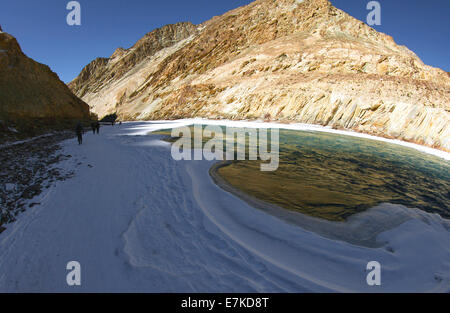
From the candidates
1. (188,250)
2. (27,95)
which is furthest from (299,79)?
(188,250)

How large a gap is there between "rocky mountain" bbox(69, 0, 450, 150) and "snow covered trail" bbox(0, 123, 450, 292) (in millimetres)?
21106

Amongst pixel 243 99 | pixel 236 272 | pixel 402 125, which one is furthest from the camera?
pixel 243 99

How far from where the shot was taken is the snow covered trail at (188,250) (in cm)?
239

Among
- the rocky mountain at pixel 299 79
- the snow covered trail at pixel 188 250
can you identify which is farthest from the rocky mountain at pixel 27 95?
the rocky mountain at pixel 299 79

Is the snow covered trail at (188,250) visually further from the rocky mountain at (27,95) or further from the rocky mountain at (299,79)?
the rocky mountain at (299,79)

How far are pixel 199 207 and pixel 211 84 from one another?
39.6 metres

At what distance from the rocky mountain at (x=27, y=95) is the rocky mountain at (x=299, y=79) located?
22.2m

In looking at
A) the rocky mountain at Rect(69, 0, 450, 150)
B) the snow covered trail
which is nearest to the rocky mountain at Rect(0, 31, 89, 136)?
the snow covered trail

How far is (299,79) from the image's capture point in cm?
3120

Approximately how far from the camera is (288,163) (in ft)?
27.7

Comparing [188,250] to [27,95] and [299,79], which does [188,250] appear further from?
[299,79]

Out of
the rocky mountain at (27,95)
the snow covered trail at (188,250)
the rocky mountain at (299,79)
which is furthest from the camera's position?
the rocky mountain at (299,79)

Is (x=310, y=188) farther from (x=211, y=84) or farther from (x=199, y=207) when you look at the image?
(x=211, y=84)
